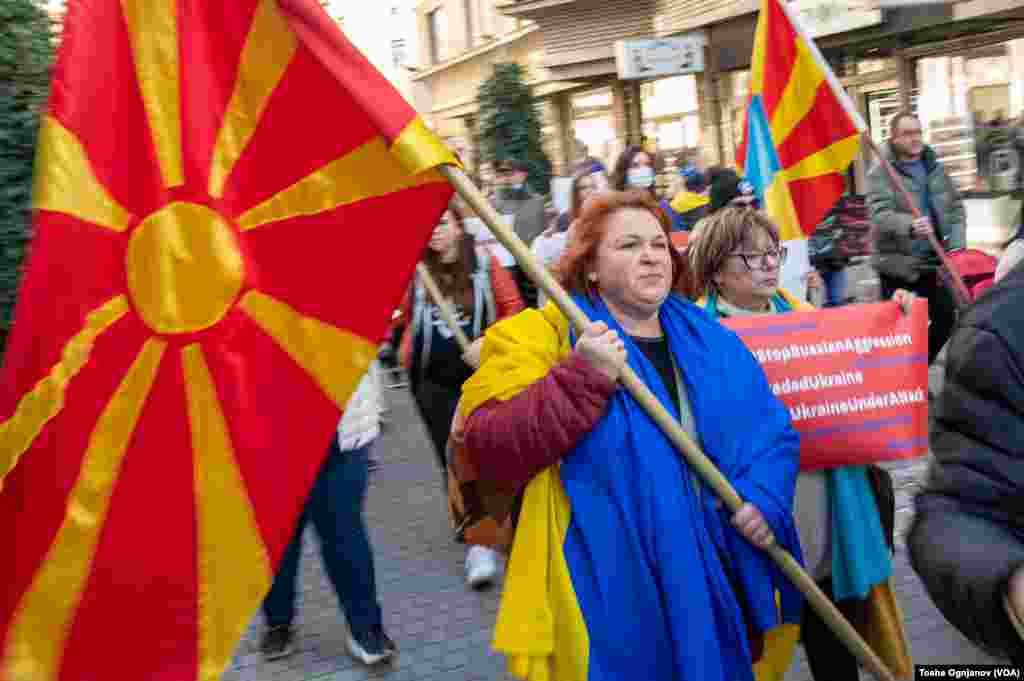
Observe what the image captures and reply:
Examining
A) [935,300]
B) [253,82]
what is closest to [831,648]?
[253,82]

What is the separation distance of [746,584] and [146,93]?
6.05 ft

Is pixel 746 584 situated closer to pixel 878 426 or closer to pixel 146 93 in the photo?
pixel 878 426

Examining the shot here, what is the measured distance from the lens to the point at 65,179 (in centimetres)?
255

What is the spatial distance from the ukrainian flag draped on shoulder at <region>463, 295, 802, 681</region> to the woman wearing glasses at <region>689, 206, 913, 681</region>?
1.49 ft

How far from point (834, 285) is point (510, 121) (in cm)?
955

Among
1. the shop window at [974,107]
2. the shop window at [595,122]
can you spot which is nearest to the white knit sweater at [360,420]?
the shop window at [974,107]

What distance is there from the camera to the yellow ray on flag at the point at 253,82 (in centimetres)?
274

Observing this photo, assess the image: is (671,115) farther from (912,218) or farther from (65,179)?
(65,179)

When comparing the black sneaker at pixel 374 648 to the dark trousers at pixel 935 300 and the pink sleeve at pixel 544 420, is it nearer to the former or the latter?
the pink sleeve at pixel 544 420

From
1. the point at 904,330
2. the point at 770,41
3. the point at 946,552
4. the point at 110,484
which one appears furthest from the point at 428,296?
the point at 946,552

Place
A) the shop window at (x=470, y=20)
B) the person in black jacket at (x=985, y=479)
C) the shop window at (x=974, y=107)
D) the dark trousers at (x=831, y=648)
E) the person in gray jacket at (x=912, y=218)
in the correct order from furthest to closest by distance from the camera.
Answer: the shop window at (x=470, y=20), the shop window at (x=974, y=107), the person in gray jacket at (x=912, y=218), the dark trousers at (x=831, y=648), the person in black jacket at (x=985, y=479)

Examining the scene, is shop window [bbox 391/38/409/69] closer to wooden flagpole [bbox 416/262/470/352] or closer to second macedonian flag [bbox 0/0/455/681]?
wooden flagpole [bbox 416/262/470/352]

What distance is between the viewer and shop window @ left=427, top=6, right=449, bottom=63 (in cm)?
3338

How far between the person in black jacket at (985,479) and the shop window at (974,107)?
13.0 metres
